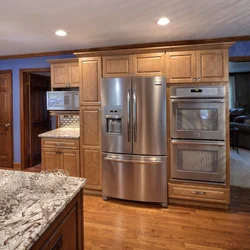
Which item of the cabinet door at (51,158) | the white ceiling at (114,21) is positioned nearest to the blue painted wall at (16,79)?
the white ceiling at (114,21)

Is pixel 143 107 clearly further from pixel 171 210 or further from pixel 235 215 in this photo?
pixel 235 215

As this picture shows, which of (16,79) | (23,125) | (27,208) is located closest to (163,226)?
(27,208)

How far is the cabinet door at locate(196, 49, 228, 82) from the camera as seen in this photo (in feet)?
8.49

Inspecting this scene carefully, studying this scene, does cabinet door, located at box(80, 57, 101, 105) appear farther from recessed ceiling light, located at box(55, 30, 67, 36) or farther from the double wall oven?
the double wall oven

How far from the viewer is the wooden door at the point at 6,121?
4.19 metres

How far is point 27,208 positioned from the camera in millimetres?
1012

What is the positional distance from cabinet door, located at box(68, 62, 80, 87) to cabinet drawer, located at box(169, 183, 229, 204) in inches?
86.6

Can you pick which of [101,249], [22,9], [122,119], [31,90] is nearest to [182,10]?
[122,119]

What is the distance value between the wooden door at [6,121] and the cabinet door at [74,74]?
1.70 m

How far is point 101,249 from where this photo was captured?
1986 mm

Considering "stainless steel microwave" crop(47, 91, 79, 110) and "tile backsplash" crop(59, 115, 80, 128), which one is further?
"tile backsplash" crop(59, 115, 80, 128)

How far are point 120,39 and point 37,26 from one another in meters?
1.19

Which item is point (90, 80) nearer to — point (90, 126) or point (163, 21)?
point (90, 126)

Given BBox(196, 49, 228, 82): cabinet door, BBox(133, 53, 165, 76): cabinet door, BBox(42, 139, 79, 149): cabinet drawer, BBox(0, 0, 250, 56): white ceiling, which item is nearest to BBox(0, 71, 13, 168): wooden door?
BBox(0, 0, 250, 56): white ceiling
